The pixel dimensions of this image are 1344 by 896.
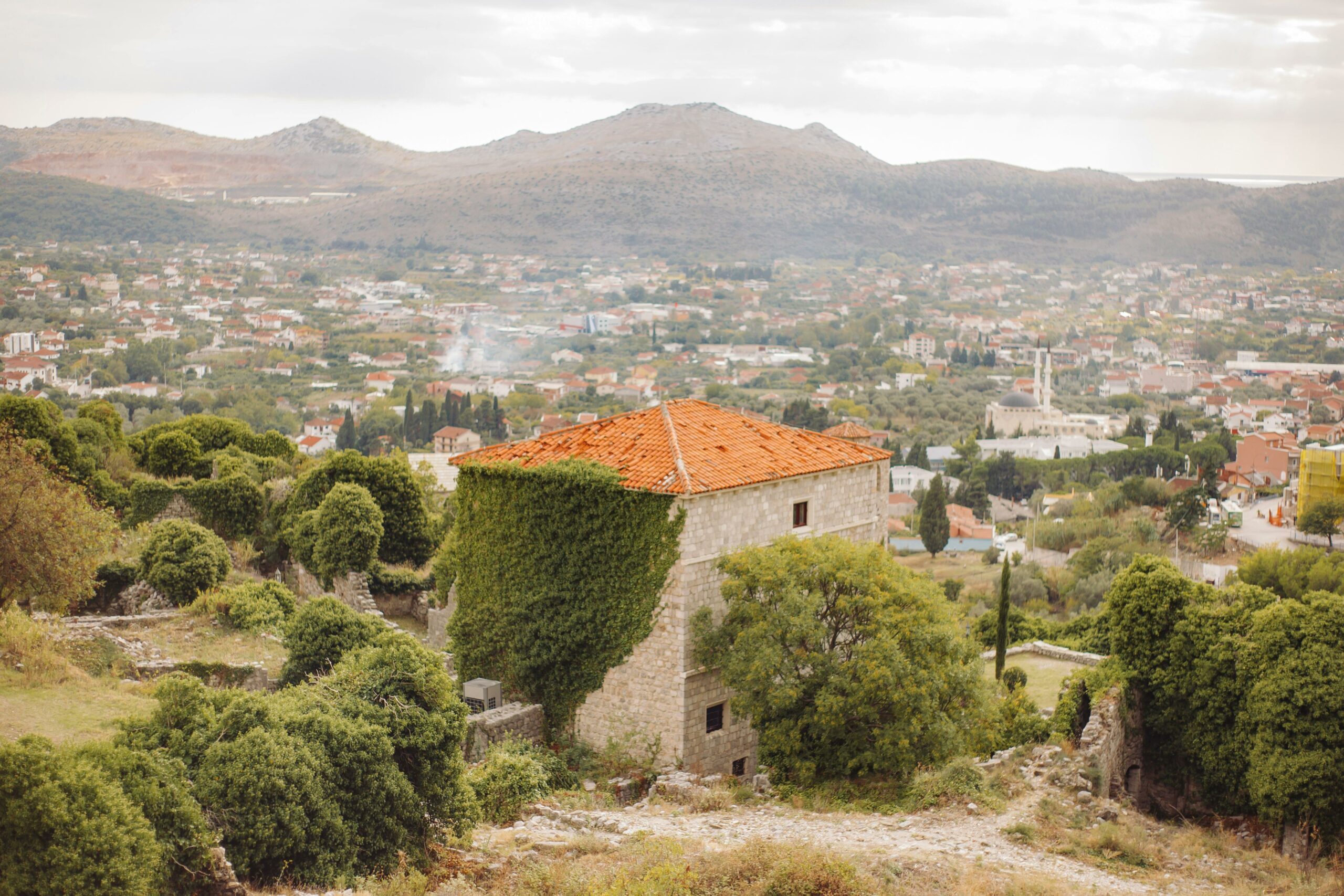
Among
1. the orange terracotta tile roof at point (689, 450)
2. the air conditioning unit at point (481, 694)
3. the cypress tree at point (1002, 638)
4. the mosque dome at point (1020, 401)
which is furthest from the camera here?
the mosque dome at point (1020, 401)

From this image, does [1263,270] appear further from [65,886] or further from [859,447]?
[65,886]

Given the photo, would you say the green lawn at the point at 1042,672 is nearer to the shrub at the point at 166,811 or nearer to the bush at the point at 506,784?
the bush at the point at 506,784

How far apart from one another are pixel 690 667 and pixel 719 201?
16410 centimetres

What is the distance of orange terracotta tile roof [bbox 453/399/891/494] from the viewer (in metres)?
15.0

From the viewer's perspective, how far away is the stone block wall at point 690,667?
47.7ft

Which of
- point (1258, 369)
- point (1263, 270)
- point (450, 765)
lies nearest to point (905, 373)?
point (1258, 369)

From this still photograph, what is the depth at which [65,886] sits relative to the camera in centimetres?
762

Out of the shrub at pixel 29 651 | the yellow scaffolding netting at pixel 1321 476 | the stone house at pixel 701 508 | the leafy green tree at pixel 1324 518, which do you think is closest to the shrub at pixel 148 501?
the shrub at pixel 29 651

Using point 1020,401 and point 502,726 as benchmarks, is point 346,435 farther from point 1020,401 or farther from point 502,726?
point 502,726

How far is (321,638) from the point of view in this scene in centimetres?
1384

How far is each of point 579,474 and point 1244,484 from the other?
5986 cm

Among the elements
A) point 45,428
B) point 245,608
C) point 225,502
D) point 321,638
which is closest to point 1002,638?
point 321,638

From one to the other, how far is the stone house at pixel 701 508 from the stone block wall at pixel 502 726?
22.4 inches

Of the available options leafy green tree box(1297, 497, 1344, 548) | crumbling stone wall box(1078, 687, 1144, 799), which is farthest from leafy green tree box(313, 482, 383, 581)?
leafy green tree box(1297, 497, 1344, 548)
